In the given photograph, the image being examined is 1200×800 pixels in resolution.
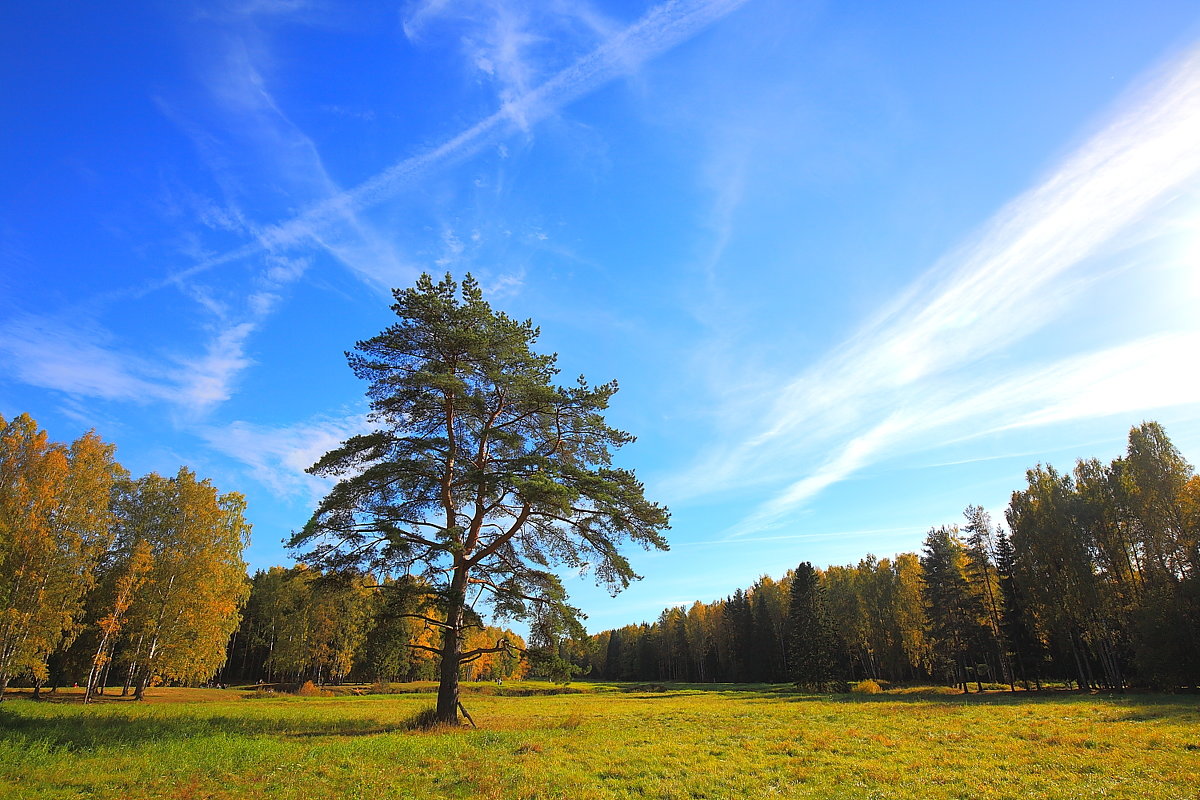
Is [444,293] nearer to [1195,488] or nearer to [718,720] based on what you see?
[718,720]

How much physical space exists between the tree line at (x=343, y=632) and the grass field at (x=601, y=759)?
125 inches

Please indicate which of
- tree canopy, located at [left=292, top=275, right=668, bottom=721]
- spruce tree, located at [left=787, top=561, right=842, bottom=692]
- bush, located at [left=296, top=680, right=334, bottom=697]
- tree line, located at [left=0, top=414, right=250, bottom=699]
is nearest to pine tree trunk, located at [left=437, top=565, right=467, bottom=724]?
tree canopy, located at [left=292, top=275, right=668, bottom=721]

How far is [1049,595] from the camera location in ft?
145

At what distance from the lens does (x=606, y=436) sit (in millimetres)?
22953

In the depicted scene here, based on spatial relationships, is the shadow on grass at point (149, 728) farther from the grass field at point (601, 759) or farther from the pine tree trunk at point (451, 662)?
the pine tree trunk at point (451, 662)

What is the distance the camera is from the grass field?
10.6 metres

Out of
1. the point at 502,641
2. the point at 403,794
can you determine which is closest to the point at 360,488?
the point at 502,641

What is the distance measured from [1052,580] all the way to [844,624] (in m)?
33.5

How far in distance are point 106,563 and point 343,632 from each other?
3069 cm

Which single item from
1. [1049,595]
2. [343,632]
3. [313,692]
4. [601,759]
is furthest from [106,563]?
[1049,595]

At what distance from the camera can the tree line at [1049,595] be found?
118 feet

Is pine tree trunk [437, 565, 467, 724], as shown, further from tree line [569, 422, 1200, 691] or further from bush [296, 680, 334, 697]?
bush [296, 680, 334, 697]

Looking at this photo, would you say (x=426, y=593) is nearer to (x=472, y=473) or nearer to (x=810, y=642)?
(x=472, y=473)

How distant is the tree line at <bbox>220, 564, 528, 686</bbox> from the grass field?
3.17 meters
